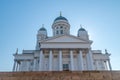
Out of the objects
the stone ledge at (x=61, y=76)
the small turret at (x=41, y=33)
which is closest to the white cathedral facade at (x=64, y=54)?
the small turret at (x=41, y=33)

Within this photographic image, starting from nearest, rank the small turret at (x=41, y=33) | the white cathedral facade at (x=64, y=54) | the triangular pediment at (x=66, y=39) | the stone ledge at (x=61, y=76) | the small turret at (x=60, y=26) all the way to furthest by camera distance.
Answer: the stone ledge at (x=61, y=76)
the white cathedral facade at (x=64, y=54)
the triangular pediment at (x=66, y=39)
the small turret at (x=41, y=33)
the small turret at (x=60, y=26)

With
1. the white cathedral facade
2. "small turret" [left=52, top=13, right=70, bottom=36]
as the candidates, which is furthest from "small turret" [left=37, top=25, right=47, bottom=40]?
the white cathedral facade

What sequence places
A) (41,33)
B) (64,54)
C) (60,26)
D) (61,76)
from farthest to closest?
(60,26)
(41,33)
(64,54)
(61,76)

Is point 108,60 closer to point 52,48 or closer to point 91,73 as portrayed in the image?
point 52,48

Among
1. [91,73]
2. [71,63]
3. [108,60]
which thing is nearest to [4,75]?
[91,73]

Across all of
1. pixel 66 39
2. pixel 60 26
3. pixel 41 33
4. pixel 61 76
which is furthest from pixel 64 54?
pixel 61 76

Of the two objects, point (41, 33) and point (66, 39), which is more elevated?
point (41, 33)

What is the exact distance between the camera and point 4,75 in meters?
4.88

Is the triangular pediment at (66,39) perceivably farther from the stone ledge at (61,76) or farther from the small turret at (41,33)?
the stone ledge at (61,76)

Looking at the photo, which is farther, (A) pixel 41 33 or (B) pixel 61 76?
(A) pixel 41 33

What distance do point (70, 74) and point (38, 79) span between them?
1096 mm

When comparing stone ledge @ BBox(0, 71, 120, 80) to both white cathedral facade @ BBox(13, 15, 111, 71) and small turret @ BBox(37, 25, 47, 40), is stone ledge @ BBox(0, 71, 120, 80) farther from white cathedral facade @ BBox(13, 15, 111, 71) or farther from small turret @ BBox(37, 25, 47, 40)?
small turret @ BBox(37, 25, 47, 40)

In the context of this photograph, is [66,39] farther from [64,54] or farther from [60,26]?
[60,26]

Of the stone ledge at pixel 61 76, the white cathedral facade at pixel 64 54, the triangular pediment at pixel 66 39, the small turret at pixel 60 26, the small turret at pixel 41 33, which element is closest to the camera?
the stone ledge at pixel 61 76
